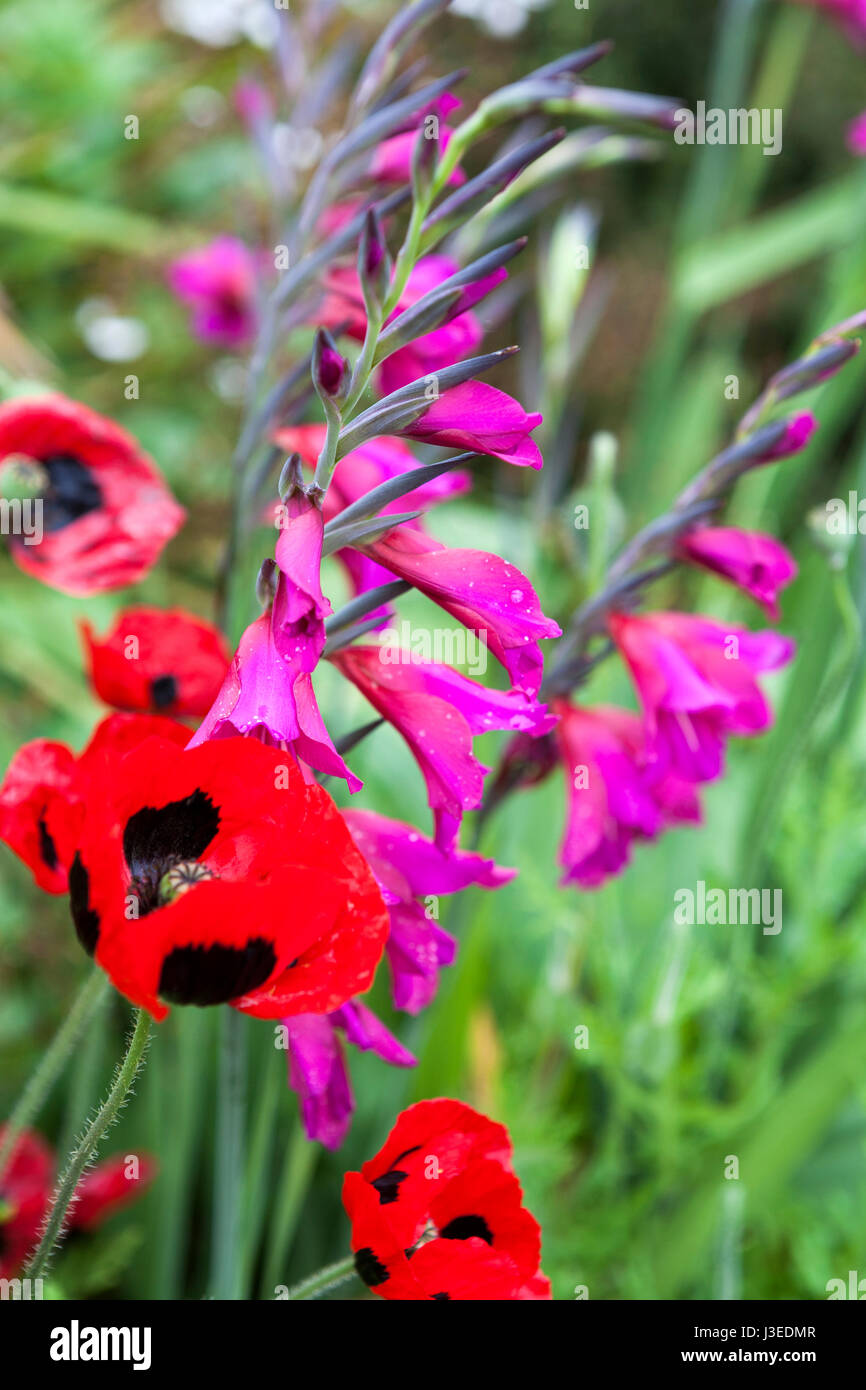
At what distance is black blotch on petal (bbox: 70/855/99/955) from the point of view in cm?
27

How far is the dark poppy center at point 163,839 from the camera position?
11.7 inches

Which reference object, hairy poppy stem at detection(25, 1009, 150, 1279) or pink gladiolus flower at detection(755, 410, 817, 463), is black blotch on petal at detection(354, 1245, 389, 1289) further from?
pink gladiolus flower at detection(755, 410, 817, 463)

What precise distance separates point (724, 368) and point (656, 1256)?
1.07 meters

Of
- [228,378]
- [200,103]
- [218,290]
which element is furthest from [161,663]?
[200,103]

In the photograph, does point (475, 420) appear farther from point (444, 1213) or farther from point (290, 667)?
point (444, 1213)

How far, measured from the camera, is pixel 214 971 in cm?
26

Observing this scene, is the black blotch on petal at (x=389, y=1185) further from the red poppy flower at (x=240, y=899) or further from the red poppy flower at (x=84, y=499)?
the red poppy flower at (x=84, y=499)

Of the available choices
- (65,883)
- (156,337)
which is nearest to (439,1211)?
(65,883)

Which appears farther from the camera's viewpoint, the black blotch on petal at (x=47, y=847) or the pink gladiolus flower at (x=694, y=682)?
the pink gladiolus flower at (x=694, y=682)

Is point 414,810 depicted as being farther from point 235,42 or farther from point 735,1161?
point 235,42

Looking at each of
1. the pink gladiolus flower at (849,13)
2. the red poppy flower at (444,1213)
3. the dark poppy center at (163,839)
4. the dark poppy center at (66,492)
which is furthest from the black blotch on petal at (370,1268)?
the pink gladiolus flower at (849,13)

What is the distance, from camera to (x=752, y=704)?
17.9 inches

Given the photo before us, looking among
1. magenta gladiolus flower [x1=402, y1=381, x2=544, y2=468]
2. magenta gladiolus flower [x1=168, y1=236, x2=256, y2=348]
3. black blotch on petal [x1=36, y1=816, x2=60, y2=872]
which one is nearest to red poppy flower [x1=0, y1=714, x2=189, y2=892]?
black blotch on petal [x1=36, y1=816, x2=60, y2=872]

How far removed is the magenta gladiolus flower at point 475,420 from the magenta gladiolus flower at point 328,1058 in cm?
16
